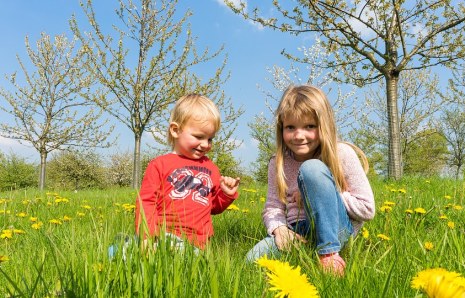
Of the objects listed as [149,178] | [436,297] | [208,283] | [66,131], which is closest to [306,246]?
[149,178]

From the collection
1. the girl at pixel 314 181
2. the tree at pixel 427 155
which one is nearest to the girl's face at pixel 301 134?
the girl at pixel 314 181

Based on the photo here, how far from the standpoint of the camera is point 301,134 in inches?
95.0

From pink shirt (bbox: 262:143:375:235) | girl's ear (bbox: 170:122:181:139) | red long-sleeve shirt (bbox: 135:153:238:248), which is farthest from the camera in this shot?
girl's ear (bbox: 170:122:181:139)

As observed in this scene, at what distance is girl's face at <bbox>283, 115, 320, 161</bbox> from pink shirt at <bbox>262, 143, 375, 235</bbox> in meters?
0.17

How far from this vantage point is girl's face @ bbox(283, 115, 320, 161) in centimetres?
243

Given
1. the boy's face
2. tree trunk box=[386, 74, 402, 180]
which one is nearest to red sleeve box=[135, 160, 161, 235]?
the boy's face

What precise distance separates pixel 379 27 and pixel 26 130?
15644 mm

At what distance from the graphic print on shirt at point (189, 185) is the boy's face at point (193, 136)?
11 cm

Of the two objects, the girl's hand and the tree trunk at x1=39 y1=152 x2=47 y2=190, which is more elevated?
the tree trunk at x1=39 y1=152 x2=47 y2=190

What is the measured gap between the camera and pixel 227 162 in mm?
26047

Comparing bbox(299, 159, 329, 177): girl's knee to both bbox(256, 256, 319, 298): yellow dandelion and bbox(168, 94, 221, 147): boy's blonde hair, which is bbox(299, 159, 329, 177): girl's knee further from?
bbox(256, 256, 319, 298): yellow dandelion

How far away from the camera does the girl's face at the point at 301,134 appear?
2.43 meters

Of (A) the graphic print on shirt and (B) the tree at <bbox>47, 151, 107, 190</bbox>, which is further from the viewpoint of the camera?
(B) the tree at <bbox>47, 151, 107, 190</bbox>

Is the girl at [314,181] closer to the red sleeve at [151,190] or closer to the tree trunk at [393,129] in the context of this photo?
the red sleeve at [151,190]
